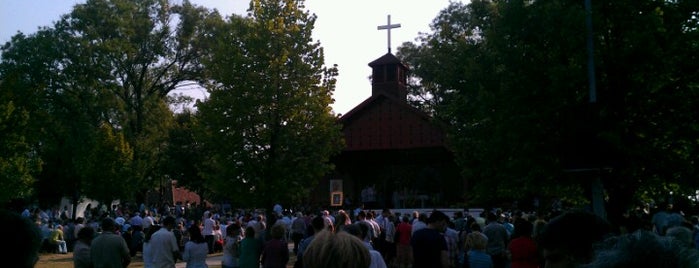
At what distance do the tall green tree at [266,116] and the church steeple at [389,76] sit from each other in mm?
23382

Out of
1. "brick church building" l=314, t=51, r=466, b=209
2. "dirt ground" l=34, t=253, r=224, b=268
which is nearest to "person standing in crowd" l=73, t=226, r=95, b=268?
"dirt ground" l=34, t=253, r=224, b=268

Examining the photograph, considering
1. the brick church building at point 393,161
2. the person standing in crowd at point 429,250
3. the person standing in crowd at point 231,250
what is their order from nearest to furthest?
1. the person standing in crowd at point 429,250
2. the person standing in crowd at point 231,250
3. the brick church building at point 393,161

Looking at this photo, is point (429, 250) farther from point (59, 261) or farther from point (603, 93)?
point (59, 261)

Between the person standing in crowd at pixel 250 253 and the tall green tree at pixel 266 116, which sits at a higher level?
the tall green tree at pixel 266 116

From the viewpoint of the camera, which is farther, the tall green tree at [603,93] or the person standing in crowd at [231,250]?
the tall green tree at [603,93]

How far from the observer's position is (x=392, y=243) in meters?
19.8

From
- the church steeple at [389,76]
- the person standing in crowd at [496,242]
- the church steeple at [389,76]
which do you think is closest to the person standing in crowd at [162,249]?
the person standing in crowd at [496,242]

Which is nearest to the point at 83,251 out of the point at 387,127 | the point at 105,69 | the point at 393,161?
the point at 387,127

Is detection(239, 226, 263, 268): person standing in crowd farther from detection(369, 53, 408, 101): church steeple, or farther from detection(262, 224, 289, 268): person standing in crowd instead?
detection(369, 53, 408, 101): church steeple

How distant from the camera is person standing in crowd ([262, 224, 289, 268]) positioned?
11.0 m

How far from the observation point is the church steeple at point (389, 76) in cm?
4866

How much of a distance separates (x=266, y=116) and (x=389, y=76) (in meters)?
25.1

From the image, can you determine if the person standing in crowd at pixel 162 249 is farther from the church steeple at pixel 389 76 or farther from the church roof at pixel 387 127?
the church steeple at pixel 389 76

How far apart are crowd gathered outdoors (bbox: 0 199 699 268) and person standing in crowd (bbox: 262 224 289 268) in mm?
15
